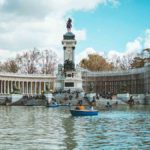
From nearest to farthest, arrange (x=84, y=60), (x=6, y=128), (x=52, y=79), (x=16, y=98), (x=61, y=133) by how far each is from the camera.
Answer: (x=61, y=133)
(x=6, y=128)
(x=16, y=98)
(x=52, y=79)
(x=84, y=60)

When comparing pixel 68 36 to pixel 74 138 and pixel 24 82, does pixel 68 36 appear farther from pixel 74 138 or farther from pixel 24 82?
pixel 74 138

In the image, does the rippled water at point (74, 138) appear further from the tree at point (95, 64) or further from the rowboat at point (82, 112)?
the tree at point (95, 64)

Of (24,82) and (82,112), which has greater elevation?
(24,82)

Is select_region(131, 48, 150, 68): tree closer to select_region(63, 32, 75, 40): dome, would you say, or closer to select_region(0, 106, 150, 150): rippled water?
select_region(63, 32, 75, 40): dome

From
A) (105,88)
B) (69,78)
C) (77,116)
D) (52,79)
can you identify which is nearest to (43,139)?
(77,116)

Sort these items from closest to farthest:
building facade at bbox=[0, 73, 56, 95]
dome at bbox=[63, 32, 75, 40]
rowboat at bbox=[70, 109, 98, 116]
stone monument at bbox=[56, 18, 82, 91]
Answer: rowboat at bbox=[70, 109, 98, 116] < stone monument at bbox=[56, 18, 82, 91] < dome at bbox=[63, 32, 75, 40] < building facade at bbox=[0, 73, 56, 95]

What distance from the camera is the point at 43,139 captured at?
27078 millimetres

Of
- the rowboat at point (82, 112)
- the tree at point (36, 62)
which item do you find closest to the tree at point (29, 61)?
the tree at point (36, 62)

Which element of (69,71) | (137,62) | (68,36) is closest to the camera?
(69,71)

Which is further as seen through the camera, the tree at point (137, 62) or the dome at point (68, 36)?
the tree at point (137, 62)

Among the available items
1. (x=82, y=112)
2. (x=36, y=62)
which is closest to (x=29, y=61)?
(x=36, y=62)

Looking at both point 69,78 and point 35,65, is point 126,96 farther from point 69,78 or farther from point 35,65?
point 35,65

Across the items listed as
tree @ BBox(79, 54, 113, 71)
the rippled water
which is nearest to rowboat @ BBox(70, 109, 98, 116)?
the rippled water

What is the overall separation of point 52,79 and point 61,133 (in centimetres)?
8347
